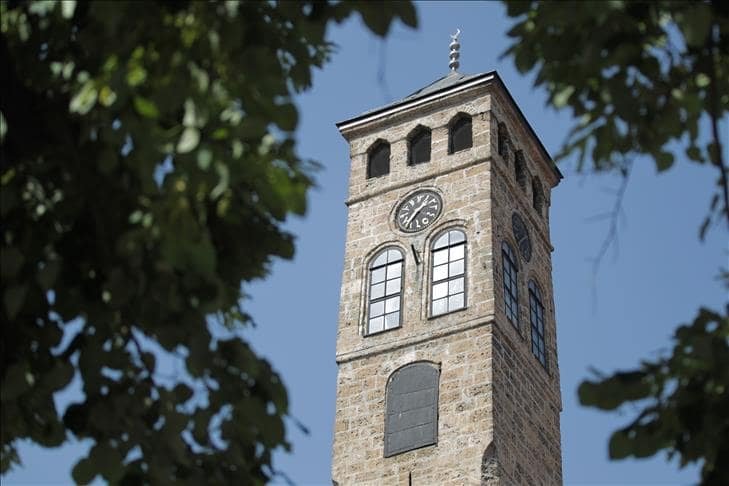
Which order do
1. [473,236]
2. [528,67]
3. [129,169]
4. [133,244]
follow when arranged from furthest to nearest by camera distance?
[473,236]
[528,67]
[129,169]
[133,244]

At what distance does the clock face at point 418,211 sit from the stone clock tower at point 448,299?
1.0 inches

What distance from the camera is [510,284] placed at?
25.7 meters

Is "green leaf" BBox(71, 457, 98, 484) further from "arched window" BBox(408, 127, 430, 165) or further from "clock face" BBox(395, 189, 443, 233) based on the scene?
"arched window" BBox(408, 127, 430, 165)

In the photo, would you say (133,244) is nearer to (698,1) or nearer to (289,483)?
(289,483)

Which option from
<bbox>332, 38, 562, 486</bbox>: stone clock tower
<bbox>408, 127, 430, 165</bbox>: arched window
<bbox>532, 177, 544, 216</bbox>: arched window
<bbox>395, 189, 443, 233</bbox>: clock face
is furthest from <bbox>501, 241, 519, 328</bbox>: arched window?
<bbox>532, 177, 544, 216</bbox>: arched window

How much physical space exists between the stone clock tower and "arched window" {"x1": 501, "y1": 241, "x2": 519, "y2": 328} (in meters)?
0.04

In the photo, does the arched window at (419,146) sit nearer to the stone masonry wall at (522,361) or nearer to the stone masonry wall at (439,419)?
the stone masonry wall at (522,361)

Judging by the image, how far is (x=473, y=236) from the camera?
83.9 ft

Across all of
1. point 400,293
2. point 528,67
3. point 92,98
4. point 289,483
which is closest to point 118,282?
point 92,98

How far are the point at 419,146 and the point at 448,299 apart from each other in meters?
4.21

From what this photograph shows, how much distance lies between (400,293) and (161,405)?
20.4 meters

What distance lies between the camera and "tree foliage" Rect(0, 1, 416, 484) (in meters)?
4.61

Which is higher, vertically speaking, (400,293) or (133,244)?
(400,293)

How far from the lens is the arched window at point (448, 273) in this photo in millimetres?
24922
